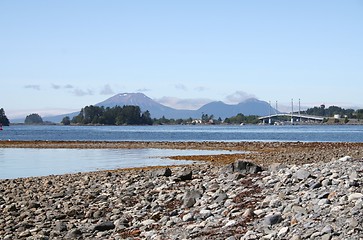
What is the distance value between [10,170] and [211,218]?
27120 mm

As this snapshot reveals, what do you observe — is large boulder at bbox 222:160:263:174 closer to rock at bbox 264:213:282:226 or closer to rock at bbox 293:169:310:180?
rock at bbox 293:169:310:180

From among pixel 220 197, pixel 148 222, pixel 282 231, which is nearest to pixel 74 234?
pixel 148 222

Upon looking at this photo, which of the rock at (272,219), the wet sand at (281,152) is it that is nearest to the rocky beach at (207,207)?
the rock at (272,219)

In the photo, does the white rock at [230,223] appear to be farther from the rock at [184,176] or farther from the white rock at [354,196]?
the rock at [184,176]

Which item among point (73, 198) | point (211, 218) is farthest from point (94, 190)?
point (211, 218)

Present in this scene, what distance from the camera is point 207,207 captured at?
1680 cm

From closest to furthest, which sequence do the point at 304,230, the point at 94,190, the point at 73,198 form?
the point at 304,230
the point at 73,198
the point at 94,190

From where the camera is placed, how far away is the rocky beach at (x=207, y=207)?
1344 centimetres

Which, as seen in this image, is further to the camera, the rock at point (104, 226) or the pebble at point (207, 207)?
the rock at point (104, 226)

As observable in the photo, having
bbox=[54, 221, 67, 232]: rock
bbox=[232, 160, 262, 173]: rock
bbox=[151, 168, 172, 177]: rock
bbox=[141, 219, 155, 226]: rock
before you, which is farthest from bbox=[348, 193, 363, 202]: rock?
bbox=[151, 168, 172, 177]: rock

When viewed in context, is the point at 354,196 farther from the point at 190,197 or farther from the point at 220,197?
the point at 190,197

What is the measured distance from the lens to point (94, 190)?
77.2 ft

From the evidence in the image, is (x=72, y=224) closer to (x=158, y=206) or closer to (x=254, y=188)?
(x=158, y=206)

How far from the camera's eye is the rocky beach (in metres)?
13.4
